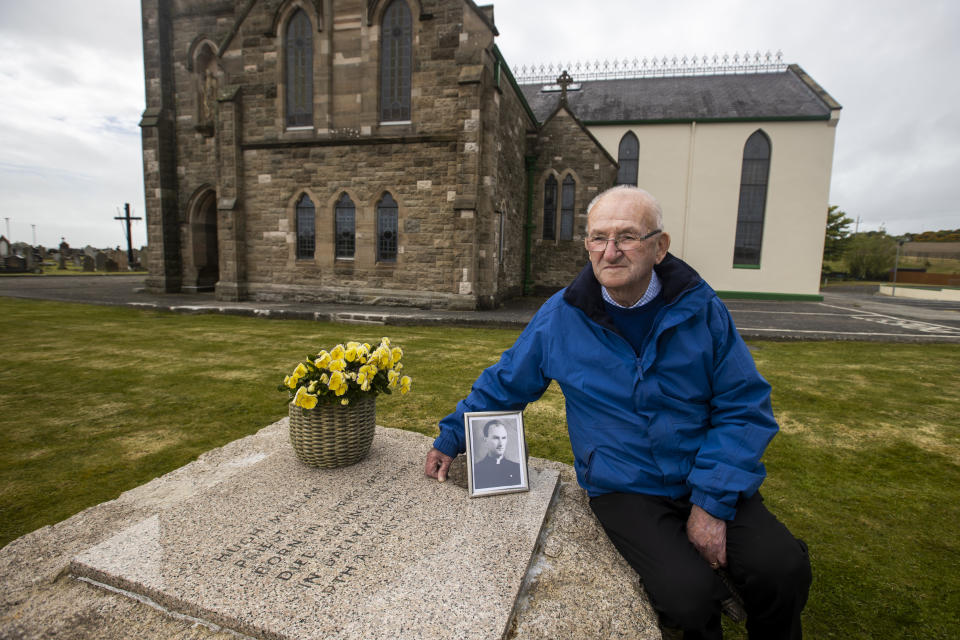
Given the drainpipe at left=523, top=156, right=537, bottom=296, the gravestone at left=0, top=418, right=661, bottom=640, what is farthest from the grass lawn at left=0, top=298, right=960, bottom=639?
the drainpipe at left=523, top=156, right=537, bottom=296

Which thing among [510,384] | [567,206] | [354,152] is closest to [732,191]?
[567,206]

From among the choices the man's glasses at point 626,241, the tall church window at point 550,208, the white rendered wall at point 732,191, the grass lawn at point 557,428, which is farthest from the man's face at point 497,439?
the white rendered wall at point 732,191

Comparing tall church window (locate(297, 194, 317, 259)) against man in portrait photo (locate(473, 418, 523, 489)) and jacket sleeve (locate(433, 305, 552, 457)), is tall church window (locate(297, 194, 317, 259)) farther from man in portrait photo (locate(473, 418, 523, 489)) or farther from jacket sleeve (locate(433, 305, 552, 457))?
man in portrait photo (locate(473, 418, 523, 489))

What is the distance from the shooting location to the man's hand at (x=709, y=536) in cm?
204

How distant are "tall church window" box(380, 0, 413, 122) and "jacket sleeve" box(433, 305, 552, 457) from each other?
13.1m

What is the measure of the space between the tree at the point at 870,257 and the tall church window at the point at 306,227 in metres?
48.3

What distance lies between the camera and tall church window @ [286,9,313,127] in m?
14.5

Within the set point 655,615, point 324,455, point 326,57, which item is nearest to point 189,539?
point 324,455

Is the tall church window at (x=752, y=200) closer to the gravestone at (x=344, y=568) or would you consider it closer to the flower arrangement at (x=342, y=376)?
the gravestone at (x=344, y=568)

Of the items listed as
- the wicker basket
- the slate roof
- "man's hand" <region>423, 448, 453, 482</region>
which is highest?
the slate roof

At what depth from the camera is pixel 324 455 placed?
2.88m

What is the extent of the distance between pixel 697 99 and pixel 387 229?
19042 mm

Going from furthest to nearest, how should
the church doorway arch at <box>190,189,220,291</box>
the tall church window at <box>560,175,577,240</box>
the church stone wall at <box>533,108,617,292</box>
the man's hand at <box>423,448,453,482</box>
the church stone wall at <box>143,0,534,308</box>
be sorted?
the tall church window at <box>560,175,577,240</box> < the church stone wall at <box>533,108,617,292</box> < the church doorway arch at <box>190,189,220,291</box> < the church stone wall at <box>143,0,534,308</box> < the man's hand at <box>423,448,453,482</box>

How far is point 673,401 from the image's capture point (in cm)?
223
